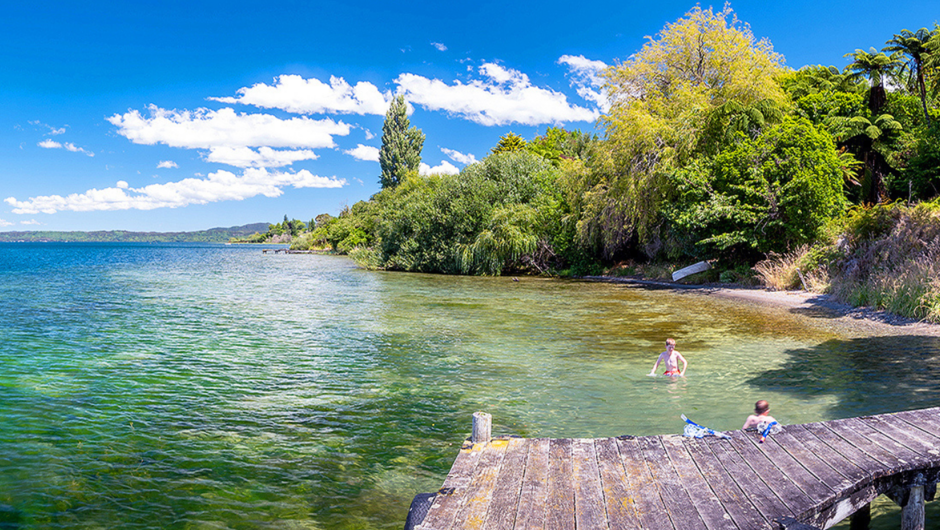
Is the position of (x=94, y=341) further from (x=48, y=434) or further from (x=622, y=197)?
(x=622, y=197)

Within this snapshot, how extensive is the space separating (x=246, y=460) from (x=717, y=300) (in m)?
21.3

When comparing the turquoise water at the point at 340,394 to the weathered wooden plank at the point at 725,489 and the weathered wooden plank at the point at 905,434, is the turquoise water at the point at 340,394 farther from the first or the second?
the weathered wooden plank at the point at 725,489

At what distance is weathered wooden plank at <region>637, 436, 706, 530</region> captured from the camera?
4.00 metres

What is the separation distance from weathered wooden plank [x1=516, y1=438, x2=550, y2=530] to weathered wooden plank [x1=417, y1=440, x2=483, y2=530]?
47 cm

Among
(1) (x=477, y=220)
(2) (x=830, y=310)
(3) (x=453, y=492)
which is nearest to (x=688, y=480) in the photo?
(3) (x=453, y=492)

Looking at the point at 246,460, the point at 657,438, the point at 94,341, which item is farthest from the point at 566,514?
the point at 94,341

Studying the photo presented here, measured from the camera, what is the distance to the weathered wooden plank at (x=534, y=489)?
3977mm

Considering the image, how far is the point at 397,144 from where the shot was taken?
81.2 metres

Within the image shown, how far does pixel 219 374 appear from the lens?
11836mm

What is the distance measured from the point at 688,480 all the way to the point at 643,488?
456 mm

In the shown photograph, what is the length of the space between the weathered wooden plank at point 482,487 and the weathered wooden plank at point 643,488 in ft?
3.69

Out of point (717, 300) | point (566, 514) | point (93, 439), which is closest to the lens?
point (566, 514)

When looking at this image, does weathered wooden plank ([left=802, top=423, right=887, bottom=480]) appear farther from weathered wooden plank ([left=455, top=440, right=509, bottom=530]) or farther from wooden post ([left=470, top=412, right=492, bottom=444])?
wooden post ([left=470, top=412, right=492, bottom=444])

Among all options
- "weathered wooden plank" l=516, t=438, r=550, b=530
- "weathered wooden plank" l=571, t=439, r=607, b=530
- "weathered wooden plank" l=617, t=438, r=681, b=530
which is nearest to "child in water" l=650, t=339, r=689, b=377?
"weathered wooden plank" l=617, t=438, r=681, b=530
